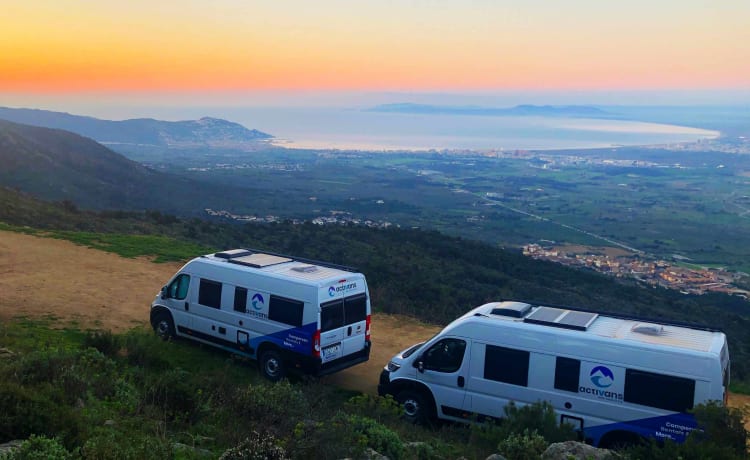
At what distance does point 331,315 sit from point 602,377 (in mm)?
4529

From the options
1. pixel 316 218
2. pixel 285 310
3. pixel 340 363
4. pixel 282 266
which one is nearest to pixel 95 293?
pixel 282 266

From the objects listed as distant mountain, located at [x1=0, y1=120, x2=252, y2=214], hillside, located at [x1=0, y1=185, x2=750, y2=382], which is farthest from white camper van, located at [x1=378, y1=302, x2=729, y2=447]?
distant mountain, located at [x1=0, y1=120, x2=252, y2=214]

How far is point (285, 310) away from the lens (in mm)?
10430

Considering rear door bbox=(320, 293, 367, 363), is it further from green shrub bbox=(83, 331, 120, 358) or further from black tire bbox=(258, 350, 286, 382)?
green shrub bbox=(83, 331, 120, 358)

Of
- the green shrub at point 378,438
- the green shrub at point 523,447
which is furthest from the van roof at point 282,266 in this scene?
the green shrub at point 523,447

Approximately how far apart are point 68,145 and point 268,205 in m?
28.2

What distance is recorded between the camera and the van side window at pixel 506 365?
8.75 m

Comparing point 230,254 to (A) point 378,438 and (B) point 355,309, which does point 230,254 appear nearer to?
(B) point 355,309

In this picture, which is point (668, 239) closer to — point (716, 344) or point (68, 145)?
point (716, 344)

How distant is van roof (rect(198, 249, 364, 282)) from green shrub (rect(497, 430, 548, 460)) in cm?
467

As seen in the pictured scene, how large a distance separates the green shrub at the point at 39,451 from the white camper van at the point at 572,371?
596 centimetres

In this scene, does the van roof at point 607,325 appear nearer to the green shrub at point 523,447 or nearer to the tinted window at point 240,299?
the green shrub at point 523,447

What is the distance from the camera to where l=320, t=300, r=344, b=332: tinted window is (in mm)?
10227

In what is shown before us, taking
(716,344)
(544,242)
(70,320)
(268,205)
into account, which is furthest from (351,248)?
(268,205)
